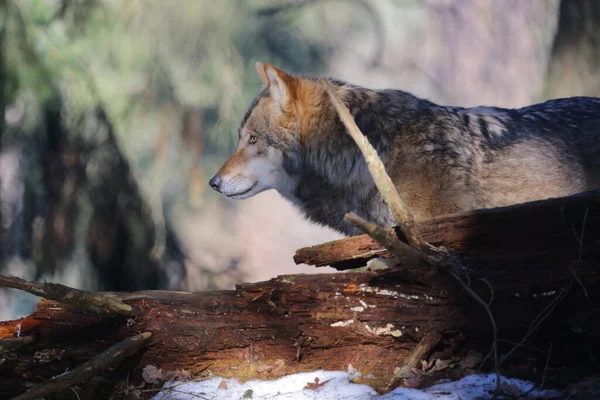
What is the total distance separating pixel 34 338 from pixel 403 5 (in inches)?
221

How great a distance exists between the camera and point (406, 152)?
3.56m

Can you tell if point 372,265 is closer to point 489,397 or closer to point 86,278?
point 489,397

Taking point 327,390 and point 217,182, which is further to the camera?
point 217,182

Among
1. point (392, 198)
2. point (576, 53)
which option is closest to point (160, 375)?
point (392, 198)

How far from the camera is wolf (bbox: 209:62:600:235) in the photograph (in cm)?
349

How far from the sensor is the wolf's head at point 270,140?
3.87 m

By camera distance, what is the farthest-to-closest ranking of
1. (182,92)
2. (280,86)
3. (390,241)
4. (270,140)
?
1. (182,92)
2. (270,140)
3. (280,86)
4. (390,241)

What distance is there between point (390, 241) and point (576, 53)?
5808 mm

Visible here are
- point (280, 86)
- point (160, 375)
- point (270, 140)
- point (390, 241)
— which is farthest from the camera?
point (270, 140)

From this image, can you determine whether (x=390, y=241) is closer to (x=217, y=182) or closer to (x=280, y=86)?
(x=280, y=86)

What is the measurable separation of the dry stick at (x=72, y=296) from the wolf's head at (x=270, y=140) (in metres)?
1.35

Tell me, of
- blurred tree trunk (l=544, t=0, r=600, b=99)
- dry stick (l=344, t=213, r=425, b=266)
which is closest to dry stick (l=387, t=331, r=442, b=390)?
dry stick (l=344, t=213, r=425, b=266)

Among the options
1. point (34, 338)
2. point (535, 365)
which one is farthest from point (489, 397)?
point (34, 338)

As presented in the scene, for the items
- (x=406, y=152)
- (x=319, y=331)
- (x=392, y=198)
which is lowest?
(x=319, y=331)
